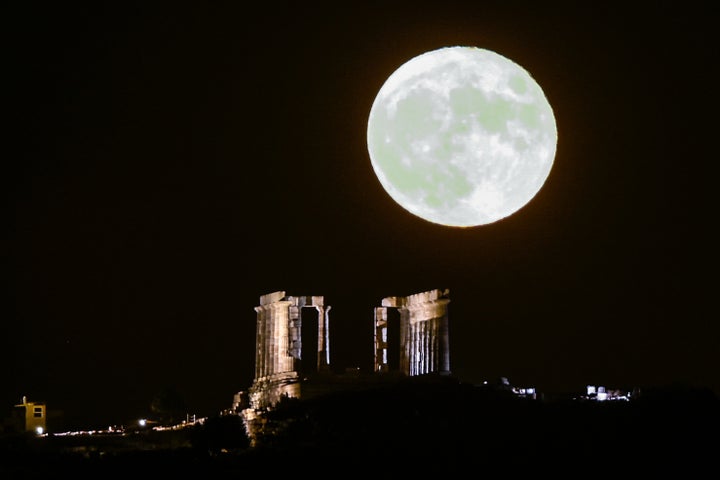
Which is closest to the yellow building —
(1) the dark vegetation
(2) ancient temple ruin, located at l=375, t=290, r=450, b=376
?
(1) the dark vegetation

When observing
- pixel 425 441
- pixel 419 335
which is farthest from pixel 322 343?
pixel 425 441

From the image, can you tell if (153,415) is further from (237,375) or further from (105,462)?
(105,462)

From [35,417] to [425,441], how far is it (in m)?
30.4

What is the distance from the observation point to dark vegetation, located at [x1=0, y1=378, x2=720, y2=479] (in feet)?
232

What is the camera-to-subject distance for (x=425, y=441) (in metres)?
73.6

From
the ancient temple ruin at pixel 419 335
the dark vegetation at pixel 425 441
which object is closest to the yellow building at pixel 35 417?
the dark vegetation at pixel 425 441

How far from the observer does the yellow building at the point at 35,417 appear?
9462cm

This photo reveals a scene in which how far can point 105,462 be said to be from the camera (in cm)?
7256

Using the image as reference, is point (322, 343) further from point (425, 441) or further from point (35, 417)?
point (425, 441)

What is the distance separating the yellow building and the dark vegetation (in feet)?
37.3

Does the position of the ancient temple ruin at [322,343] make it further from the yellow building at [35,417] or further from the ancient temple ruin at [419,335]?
the yellow building at [35,417]

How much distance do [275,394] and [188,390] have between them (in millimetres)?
23098

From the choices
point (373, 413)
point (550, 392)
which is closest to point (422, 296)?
point (550, 392)

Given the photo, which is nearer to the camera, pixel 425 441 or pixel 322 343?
pixel 425 441
